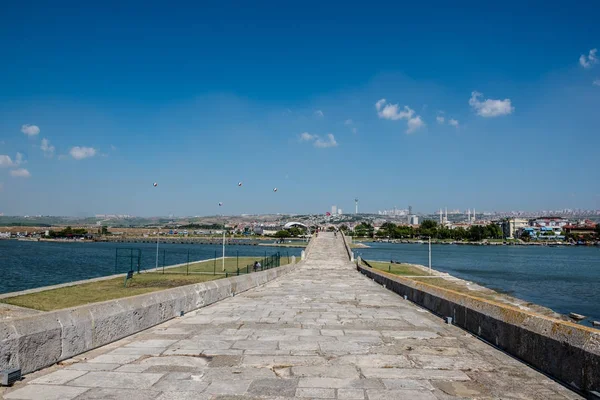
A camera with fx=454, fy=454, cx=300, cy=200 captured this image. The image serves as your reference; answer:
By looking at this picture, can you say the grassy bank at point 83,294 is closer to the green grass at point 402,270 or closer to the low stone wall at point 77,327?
the low stone wall at point 77,327

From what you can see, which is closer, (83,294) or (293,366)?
(293,366)

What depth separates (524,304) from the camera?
31453 millimetres

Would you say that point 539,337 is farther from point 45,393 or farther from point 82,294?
point 82,294

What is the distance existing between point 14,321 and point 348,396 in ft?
13.9

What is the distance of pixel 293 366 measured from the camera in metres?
6.08

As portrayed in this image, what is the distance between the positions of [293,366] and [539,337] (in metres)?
3.34

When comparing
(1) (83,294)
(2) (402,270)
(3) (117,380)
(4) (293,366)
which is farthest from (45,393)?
(2) (402,270)

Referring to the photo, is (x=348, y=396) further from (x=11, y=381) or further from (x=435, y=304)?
(x=435, y=304)

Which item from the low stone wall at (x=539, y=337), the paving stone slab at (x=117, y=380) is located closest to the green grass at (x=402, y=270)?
the low stone wall at (x=539, y=337)

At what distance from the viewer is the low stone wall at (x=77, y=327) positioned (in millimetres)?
5543

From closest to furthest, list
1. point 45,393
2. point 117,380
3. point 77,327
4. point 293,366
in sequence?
point 45,393 → point 117,380 → point 293,366 → point 77,327

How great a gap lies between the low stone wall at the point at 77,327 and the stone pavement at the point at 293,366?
19cm

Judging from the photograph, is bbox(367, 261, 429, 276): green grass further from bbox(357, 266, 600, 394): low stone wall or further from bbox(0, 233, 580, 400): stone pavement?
bbox(0, 233, 580, 400): stone pavement

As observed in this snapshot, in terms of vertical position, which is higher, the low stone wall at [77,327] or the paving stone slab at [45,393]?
the low stone wall at [77,327]
